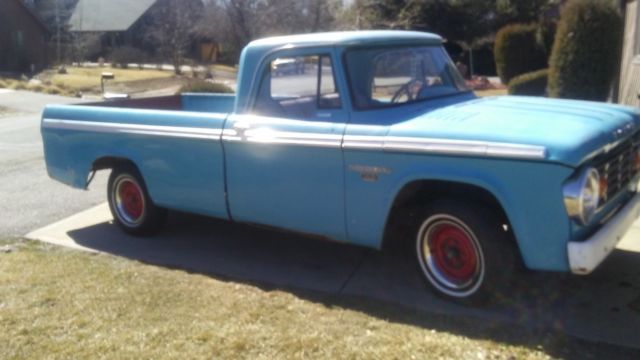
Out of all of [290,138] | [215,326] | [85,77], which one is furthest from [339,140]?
[85,77]

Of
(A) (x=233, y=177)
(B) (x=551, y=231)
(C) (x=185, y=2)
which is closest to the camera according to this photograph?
(B) (x=551, y=231)

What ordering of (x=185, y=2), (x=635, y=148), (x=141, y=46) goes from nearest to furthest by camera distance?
(x=635, y=148), (x=185, y=2), (x=141, y=46)

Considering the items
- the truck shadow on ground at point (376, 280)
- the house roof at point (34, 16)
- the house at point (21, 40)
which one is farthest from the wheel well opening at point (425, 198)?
the house roof at point (34, 16)

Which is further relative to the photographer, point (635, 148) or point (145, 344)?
point (635, 148)

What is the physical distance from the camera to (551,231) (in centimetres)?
418

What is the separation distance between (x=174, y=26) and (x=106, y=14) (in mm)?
13750

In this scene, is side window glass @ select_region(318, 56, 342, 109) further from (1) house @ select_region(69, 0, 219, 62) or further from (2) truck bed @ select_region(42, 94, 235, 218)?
(1) house @ select_region(69, 0, 219, 62)

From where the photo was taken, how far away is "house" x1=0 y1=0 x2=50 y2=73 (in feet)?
Result: 180

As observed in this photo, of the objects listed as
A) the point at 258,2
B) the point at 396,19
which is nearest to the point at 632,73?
the point at 396,19

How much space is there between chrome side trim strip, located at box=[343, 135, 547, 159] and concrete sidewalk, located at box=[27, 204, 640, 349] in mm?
1080

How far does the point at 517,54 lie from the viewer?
74.8 ft

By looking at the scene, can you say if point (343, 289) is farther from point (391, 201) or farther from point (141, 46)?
point (141, 46)

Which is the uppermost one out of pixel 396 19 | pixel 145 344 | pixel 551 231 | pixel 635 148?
pixel 396 19

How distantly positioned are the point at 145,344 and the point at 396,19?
27839 millimetres
